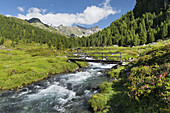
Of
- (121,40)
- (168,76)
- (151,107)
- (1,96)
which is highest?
(121,40)

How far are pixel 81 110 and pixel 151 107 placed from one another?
623 centimetres

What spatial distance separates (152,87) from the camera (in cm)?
739

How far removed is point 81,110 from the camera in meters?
9.84

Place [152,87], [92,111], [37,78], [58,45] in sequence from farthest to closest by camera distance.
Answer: [58,45] → [37,78] → [92,111] → [152,87]

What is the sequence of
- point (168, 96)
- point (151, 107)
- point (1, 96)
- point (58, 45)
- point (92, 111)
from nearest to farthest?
1. point (168, 96)
2. point (151, 107)
3. point (92, 111)
4. point (1, 96)
5. point (58, 45)

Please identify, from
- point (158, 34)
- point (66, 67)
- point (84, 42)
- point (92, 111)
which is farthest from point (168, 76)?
point (84, 42)

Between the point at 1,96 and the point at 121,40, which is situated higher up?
the point at 121,40

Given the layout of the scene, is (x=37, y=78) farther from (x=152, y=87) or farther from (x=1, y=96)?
(x=152, y=87)

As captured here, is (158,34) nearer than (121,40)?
Yes

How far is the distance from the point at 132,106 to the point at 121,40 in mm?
133543

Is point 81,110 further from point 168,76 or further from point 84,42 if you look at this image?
point 84,42

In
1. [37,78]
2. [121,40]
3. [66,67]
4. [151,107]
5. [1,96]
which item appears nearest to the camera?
[151,107]

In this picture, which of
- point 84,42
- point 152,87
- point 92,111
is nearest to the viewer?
point 152,87

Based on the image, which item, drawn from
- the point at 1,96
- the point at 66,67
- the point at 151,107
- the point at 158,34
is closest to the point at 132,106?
the point at 151,107
